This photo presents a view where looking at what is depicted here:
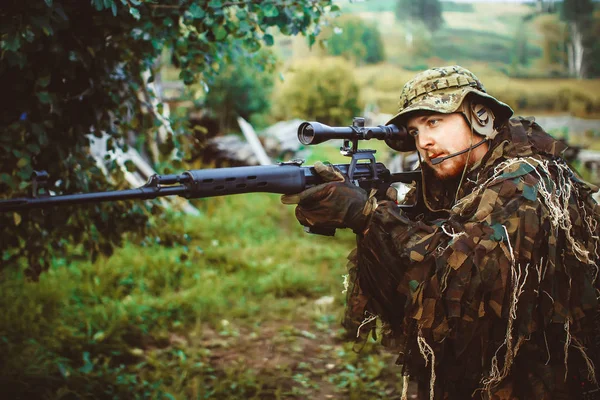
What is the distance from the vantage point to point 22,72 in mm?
3115

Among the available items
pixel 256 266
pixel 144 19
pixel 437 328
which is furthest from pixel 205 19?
pixel 256 266

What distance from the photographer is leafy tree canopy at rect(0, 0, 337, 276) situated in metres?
3.01

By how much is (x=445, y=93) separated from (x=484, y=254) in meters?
0.82

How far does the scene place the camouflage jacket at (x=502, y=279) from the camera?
2248mm

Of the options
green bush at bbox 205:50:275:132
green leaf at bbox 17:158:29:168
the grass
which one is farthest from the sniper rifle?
green bush at bbox 205:50:275:132

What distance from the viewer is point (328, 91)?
49.1 feet

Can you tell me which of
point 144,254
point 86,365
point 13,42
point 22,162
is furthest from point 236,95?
point 13,42

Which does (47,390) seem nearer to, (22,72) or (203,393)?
(203,393)

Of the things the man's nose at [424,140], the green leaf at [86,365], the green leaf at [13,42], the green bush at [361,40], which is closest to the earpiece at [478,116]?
the man's nose at [424,140]

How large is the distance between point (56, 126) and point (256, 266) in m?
3.55

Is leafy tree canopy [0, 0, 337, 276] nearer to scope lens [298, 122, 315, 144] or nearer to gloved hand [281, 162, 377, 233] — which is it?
scope lens [298, 122, 315, 144]

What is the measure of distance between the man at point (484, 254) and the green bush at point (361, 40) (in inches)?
526

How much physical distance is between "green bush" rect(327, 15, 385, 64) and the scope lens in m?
13.5

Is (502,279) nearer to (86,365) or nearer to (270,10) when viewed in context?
(270,10)
